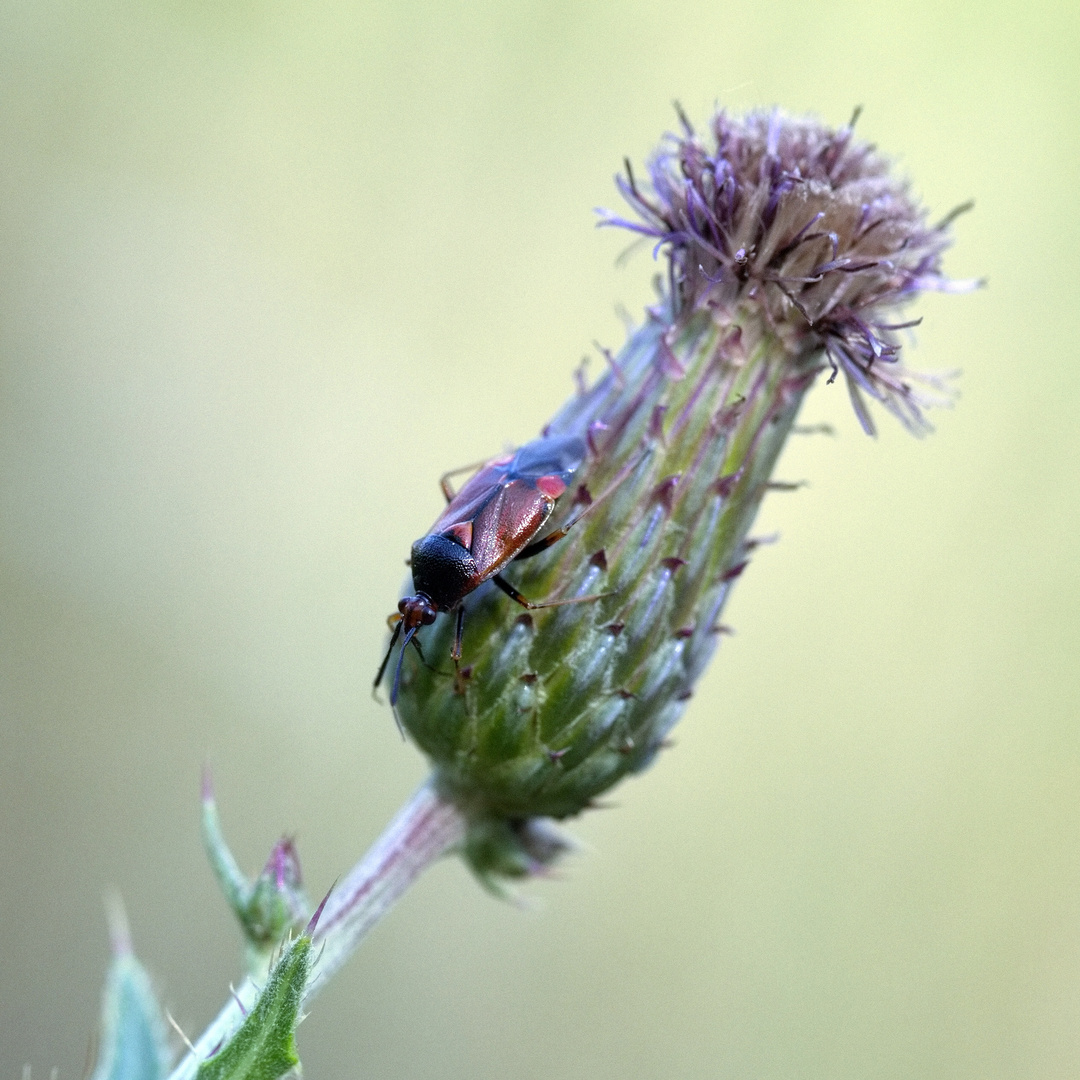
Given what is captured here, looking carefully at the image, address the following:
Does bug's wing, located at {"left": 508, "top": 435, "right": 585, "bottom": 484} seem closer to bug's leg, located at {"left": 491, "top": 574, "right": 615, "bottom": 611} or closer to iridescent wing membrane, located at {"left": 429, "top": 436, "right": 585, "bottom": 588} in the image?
iridescent wing membrane, located at {"left": 429, "top": 436, "right": 585, "bottom": 588}

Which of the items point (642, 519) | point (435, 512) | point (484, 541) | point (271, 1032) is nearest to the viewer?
point (271, 1032)

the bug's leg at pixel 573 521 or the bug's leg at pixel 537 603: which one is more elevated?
the bug's leg at pixel 573 521

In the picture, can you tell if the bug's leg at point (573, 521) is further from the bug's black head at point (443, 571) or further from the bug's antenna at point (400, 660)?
the bug's antenna at point (400, 660)

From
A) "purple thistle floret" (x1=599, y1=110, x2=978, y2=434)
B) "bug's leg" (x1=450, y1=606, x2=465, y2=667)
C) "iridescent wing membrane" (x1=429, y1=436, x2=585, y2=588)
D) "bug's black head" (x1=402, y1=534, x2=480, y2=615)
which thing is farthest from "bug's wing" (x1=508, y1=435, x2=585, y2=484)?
"purple thistle floret" (x1=599, y1=110, x2=978, y2=434)

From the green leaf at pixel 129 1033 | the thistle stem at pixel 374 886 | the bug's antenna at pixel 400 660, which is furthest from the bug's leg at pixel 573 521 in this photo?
the green leaf at pixel 129 1033

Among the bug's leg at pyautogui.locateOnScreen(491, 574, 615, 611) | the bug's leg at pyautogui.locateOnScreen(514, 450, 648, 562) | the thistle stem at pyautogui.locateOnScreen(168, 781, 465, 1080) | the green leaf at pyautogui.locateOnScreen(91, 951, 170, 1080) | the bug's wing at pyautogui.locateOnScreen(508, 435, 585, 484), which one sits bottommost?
the thistle stem at pyautogui.locateOnScreen(168, 781, 465, 1080)

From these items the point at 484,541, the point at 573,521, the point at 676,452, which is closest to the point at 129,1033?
the point at 484,541

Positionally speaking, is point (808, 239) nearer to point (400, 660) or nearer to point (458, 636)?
point (458, 636)
